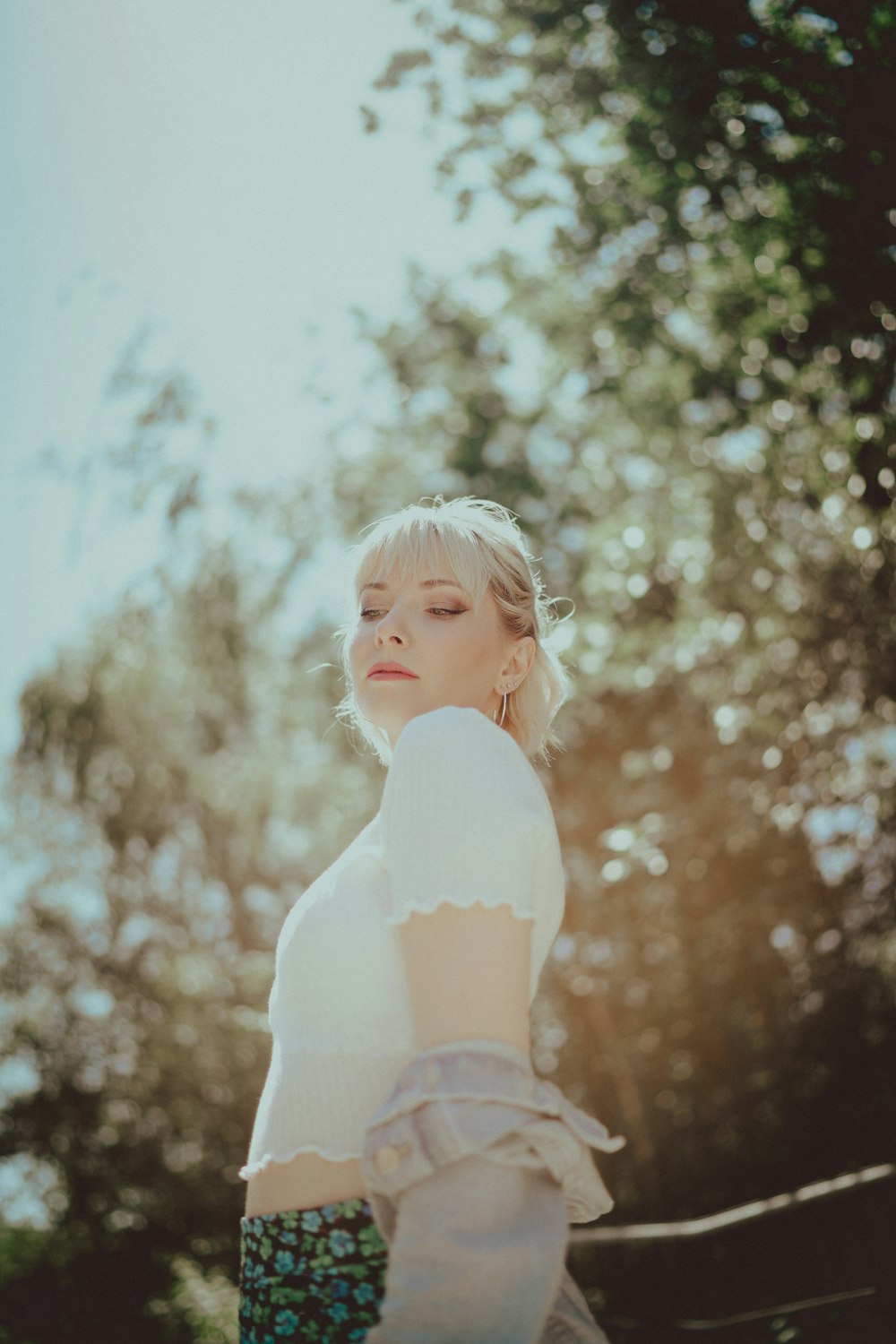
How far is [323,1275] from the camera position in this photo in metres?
1.31

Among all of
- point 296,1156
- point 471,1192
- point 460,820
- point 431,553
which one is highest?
point 431,553

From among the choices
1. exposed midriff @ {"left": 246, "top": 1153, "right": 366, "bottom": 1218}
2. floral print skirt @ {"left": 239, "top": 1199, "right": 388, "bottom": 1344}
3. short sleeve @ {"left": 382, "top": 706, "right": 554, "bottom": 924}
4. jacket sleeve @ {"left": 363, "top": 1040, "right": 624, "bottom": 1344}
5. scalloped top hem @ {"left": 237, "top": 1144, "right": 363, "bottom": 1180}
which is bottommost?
floral print skirt @ {"left": 239, "top": 1199, "right": 388, "bottom": 1344}

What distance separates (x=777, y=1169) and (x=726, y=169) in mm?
7890

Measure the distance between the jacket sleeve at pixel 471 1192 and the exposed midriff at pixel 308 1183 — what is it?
0.20 m

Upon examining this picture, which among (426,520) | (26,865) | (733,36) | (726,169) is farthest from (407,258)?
(26,865)

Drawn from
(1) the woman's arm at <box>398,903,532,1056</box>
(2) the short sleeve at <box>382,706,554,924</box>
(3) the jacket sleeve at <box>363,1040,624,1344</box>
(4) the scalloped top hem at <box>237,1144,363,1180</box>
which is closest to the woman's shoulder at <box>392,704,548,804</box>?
(2) the short sleeve at <box>382,706,554,924</box>

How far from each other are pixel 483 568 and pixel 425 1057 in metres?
0.88

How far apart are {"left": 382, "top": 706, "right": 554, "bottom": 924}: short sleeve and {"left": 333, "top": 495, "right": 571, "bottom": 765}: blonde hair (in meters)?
0.43

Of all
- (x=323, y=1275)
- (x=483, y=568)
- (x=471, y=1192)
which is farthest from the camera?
(x=483, y=568)

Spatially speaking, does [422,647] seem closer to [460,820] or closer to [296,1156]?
[460,820]

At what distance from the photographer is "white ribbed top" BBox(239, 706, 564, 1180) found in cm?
122

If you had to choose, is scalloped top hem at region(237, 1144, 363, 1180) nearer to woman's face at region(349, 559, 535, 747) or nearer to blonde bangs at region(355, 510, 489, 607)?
woman's face at region(349, 559, 535, 747)

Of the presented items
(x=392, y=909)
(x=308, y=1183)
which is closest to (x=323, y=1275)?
(x=308, y=1183)

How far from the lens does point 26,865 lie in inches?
578
